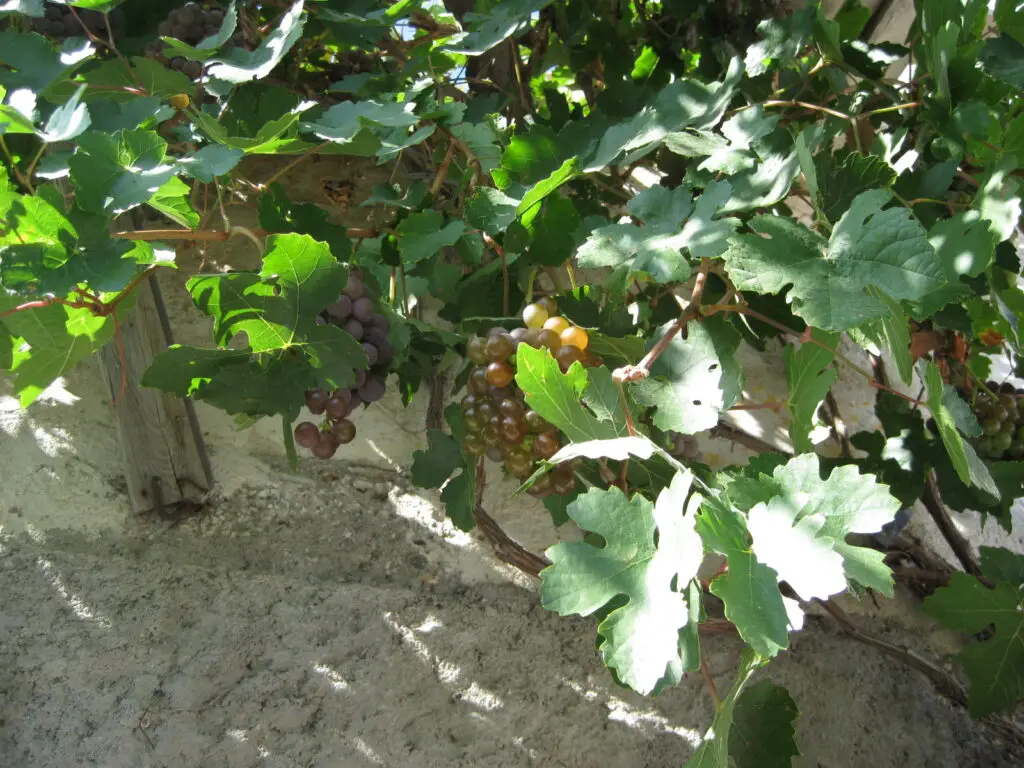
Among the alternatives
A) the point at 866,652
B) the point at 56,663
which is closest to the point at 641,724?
the point at 866,652

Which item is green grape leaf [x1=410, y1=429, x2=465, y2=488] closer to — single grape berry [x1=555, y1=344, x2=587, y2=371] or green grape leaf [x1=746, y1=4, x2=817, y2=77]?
single grape berry [x1=555, y1=344, x2=587, y2=371]

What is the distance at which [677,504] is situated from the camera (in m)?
0.92

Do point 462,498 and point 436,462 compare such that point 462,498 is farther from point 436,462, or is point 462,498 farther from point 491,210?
point 491,210

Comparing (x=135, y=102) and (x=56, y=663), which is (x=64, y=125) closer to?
(x=135, y=102)

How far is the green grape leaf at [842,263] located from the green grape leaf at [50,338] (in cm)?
86

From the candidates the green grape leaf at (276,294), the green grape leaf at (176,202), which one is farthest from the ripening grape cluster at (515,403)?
the green grape leaf at (176,202)

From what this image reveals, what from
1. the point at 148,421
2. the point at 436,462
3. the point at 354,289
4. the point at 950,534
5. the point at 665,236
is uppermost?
the point at 665,236

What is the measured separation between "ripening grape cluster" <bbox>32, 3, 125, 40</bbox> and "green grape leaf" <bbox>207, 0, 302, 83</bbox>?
0.45 meters

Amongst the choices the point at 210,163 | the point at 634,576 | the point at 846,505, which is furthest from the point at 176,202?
the point at 846,505

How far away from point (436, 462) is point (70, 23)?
1083 millimetres

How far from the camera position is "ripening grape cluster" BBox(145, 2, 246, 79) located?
5.40 feet

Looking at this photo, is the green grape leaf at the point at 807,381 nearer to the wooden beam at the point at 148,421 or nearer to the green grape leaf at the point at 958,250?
the green grape leaf at the point at 958,250

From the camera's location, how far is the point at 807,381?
1185 millimetres

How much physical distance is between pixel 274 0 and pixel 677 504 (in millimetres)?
1307
